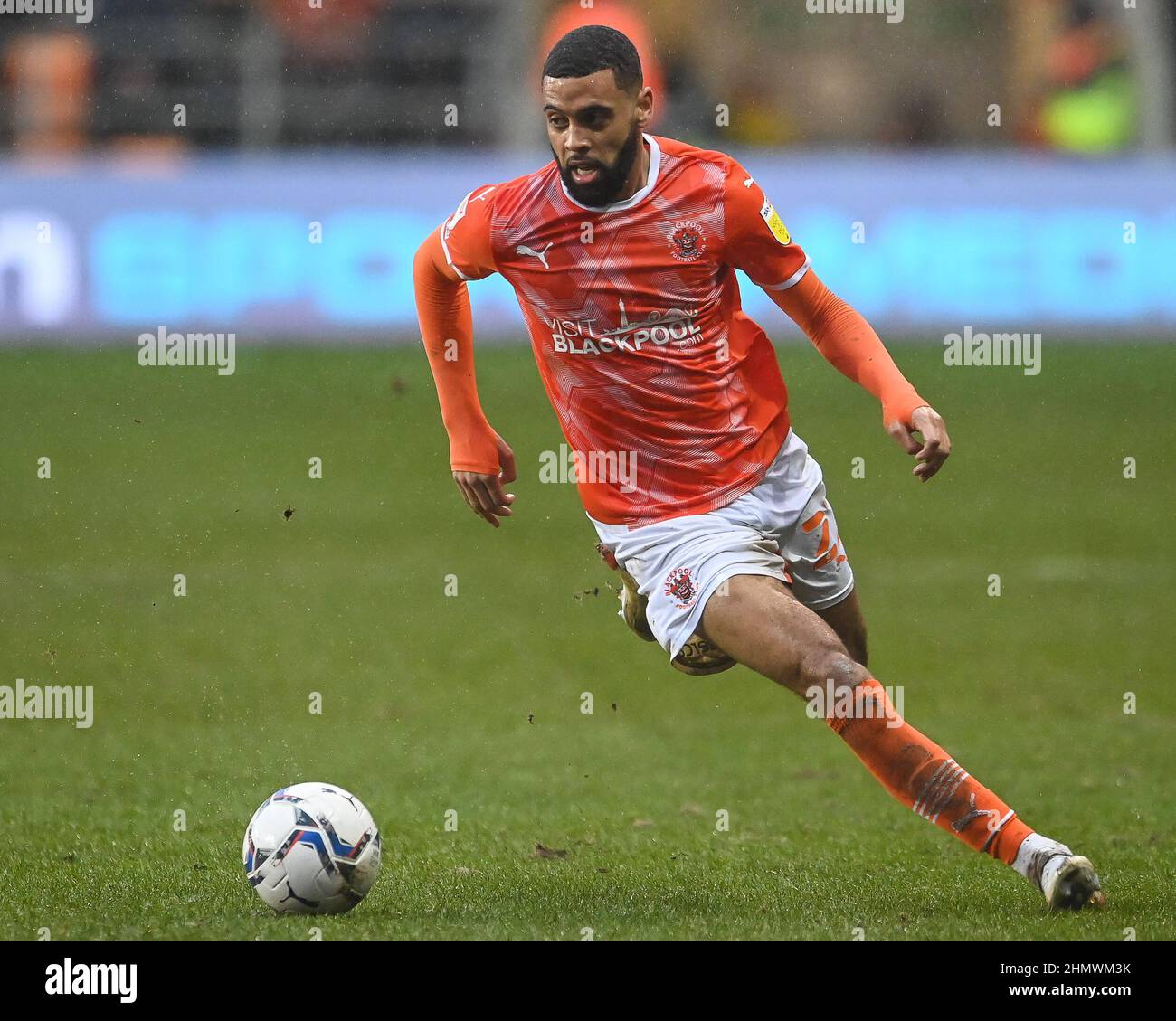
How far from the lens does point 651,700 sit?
9.22 meters

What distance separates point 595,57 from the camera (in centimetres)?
532

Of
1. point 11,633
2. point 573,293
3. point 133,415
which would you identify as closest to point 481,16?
point 133,415

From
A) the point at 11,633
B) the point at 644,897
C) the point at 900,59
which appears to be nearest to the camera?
the point at 644,897

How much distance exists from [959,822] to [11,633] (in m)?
6.38

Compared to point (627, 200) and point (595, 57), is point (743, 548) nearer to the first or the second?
point (627, 200)

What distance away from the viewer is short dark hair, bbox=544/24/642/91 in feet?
17.4

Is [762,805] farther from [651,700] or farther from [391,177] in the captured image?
[391,177]
